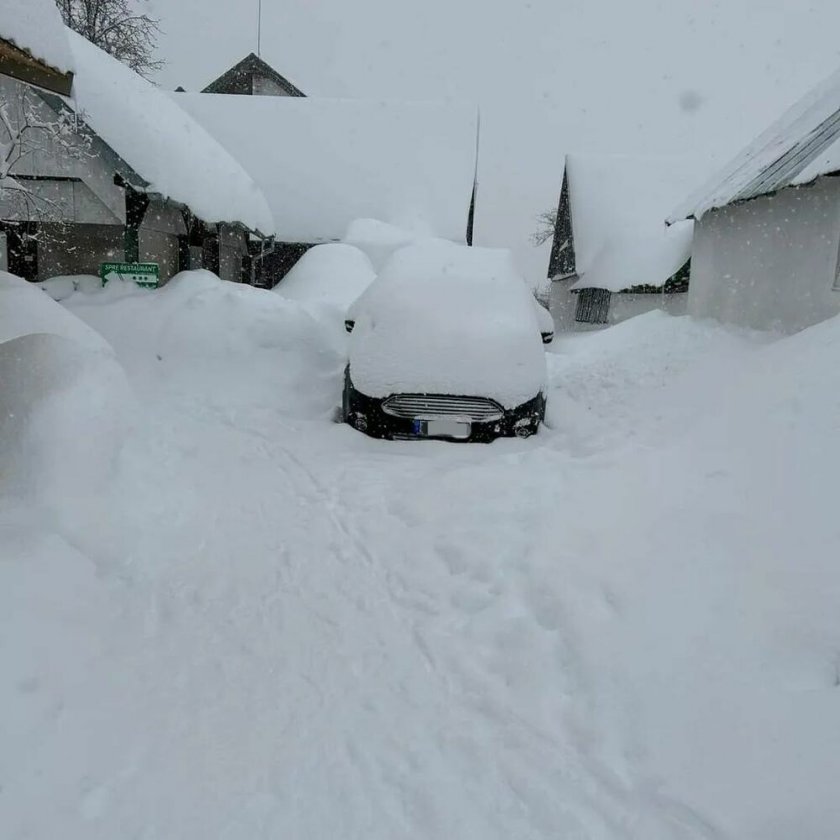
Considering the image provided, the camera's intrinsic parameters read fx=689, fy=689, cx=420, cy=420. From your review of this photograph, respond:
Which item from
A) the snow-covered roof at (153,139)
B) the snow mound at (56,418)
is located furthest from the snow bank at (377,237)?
the snow mound at (56,418)

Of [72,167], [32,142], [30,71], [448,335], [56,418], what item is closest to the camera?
[56,418]

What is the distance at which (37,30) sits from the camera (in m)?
4.37

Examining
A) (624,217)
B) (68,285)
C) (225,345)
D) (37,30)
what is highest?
(624,217)

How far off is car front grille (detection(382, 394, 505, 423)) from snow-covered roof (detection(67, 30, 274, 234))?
21.4ft

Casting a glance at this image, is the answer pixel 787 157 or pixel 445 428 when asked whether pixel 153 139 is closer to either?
pixel 445 428

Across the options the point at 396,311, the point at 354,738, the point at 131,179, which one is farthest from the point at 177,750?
the point at 131,179

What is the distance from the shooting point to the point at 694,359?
8195 millimetres

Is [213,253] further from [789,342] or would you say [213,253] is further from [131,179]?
[789,342]

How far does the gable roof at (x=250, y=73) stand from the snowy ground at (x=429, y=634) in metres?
26.3

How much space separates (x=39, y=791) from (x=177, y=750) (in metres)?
0.41

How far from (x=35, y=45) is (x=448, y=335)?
3.47 m

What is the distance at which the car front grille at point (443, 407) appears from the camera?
561cm

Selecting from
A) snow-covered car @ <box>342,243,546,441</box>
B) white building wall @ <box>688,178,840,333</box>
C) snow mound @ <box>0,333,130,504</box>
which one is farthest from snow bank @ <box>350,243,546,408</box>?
white building wall @ <box>688,178,840,333</box>

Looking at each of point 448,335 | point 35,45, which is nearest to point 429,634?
point 448,335
